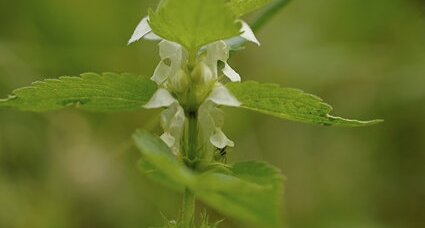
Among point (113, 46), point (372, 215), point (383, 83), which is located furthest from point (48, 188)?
point (383, 83)

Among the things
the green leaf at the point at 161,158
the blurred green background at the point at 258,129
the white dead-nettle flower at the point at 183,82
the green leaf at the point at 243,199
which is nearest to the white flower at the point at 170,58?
the white dead-nettle flower at the point at 183,82

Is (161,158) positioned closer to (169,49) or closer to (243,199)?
(243,199)

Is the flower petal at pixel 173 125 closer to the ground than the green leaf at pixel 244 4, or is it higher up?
closer to the ground

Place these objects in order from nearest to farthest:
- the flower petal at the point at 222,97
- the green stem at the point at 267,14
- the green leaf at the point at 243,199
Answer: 1. the green leaf at the point at 243,199
2. the flower petal at the point at 222,97
3. the green stem at the point at 267,14

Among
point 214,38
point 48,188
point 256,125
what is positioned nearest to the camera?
point 214,38

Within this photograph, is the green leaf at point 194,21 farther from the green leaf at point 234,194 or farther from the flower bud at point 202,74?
the green leaf at point 234,194

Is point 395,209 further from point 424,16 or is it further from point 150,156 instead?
point 150,156

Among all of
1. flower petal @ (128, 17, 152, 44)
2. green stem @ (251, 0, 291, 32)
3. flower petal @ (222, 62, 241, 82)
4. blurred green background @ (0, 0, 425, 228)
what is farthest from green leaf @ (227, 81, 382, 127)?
blurred green background @ (0, 0, 425, 228)
